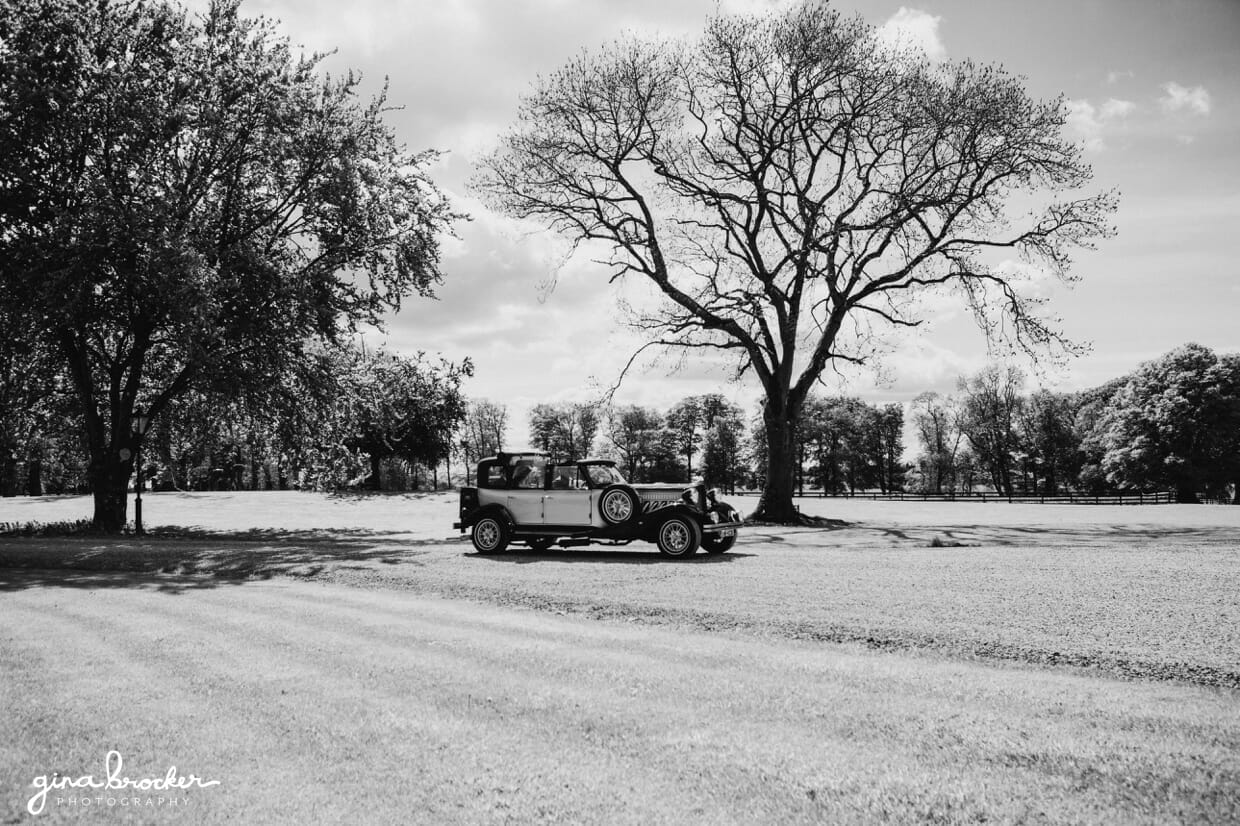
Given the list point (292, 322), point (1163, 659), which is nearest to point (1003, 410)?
point (292, 322)

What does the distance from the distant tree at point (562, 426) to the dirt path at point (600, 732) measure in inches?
3915

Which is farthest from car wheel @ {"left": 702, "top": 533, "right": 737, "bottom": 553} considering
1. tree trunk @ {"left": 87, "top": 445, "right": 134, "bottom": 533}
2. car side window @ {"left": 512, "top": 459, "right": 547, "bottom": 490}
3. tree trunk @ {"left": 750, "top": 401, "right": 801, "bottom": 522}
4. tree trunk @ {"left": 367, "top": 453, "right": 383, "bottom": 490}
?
tree trunk @ {"left": 367, "top": 453, "right": 383, "bottom": 490}

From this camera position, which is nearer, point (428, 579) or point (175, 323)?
point (428, 579)

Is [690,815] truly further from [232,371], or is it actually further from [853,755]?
[232,371]

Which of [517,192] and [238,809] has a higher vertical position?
[517,192]

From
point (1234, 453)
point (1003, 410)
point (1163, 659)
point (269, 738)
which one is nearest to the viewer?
point (269, 738)

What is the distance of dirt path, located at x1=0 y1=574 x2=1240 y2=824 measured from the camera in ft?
13.6

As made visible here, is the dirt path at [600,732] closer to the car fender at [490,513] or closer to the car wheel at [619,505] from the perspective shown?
the car wheel at [619,505]

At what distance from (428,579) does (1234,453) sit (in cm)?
6297

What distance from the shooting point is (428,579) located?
41.7 ft

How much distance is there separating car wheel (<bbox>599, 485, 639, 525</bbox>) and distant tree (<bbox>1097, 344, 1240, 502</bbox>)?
55.1 m

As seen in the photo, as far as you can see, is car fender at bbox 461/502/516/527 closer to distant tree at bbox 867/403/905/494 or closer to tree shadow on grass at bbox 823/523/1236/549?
tree shadow on grass at bbox 823/523/1236/549

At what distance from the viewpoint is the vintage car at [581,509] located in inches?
616

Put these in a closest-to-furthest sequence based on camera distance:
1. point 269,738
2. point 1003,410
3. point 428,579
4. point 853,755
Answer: point 853,755 < point 269,738 < point 428,579 < point 1003,410
